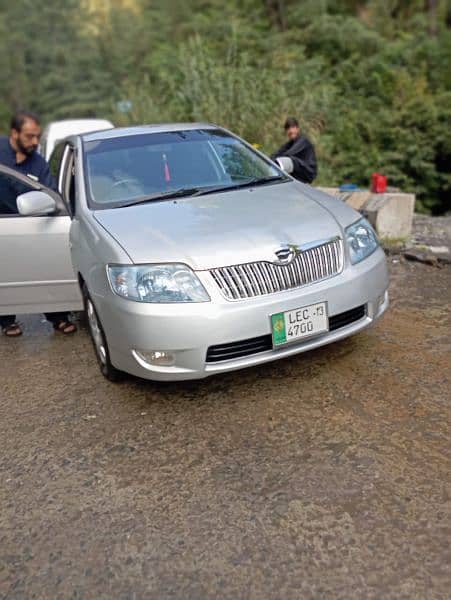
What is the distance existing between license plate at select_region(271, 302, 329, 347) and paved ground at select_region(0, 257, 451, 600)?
1.34ft

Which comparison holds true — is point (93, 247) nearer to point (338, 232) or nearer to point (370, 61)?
point (338, 232)

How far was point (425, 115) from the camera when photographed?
13.0 meters

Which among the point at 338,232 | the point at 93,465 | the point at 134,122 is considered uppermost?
the point at 338,232

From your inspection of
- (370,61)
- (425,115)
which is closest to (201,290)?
(425,115)

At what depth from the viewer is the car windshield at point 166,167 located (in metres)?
4.15

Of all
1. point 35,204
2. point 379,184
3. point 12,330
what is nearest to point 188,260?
point 35,204

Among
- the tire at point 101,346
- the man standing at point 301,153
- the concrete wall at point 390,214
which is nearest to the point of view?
the tire at point 101,346

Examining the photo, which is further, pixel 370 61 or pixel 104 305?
pixel 370 61

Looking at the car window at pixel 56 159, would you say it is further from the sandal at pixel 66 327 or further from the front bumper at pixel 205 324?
the front bumper at pixel 205 324

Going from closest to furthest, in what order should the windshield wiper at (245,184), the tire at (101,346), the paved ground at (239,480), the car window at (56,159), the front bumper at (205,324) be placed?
the paved ground at (239,480) < the front bumper at (205,324) < the tire at (101,346) < the windshield wiper at (245,184) < the car window at (56,159)

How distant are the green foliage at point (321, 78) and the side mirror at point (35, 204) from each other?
23.0 feet

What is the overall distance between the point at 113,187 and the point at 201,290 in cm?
140

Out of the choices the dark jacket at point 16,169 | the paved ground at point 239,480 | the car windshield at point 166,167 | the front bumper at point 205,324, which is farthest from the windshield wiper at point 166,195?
the paved ground at point 239,480

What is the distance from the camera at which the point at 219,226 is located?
11.5 feet
